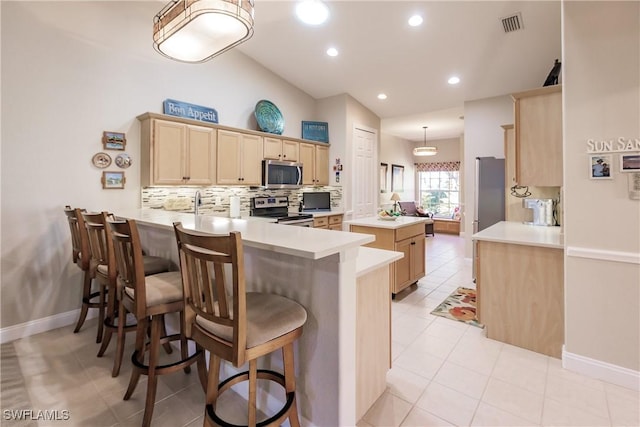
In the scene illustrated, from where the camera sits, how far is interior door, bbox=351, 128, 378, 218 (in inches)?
225

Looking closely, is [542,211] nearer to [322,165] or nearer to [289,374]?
[289,374]

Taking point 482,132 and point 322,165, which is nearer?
point 482,132

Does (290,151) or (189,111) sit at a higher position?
(189,111)

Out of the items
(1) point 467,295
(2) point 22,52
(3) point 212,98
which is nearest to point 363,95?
(3) point 212,98

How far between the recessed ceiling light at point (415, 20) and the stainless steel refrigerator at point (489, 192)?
2.21 meters

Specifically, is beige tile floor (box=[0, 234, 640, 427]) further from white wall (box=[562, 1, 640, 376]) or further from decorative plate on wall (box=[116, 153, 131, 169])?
decorative plate on wall (box=[116, 153, 131, 169])

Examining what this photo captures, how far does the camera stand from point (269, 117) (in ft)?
15.9

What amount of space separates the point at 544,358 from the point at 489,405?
902mm

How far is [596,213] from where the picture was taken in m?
2.08

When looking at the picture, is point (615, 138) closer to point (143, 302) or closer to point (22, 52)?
point (143, 302)

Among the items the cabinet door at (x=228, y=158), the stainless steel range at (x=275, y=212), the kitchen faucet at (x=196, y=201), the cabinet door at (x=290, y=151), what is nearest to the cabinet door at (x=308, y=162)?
the cabinet door at (x=290, y=151)

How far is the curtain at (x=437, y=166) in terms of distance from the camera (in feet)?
31.3

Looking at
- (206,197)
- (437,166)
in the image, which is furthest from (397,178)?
(206,197)

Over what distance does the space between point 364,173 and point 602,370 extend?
4449 millimetres
